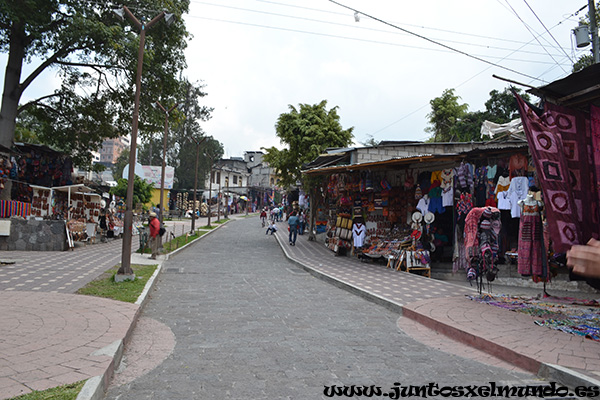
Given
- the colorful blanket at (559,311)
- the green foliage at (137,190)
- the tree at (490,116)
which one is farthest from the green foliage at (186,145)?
the colorful blanket at (559,311)

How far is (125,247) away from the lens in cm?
1016

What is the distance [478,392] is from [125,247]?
8680mm

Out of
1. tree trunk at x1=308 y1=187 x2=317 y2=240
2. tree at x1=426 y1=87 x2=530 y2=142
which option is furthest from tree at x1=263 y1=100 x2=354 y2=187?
tree at x1=426 y1=87 x2=530 y2=142

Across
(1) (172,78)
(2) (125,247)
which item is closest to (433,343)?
(2) (125,247)

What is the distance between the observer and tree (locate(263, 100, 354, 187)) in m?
25.0

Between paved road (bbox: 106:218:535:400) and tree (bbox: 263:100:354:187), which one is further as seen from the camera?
tree (bbox: 263:100:354:187)

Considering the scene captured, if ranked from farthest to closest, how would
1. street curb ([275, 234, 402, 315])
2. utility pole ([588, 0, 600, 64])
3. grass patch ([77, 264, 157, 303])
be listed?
utility pole ([588, 0, 600, 64]) → street curb ([275, 234, 402, 315]) → grass patch ([77, 264, 157, 303])

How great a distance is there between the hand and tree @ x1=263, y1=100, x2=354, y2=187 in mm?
22511

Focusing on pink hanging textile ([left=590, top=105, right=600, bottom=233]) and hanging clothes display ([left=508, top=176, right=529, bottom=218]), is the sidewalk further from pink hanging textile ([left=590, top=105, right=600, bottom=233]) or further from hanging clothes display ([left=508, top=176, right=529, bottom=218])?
hanging clothes display ([left=508, top=176, right=529, bottom=218])

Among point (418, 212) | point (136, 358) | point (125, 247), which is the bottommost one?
point (136, 358)

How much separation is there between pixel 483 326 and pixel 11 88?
20227mm

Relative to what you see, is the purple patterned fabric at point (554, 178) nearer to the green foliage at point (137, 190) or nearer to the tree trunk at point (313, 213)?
the tree trunk at point (313, 213)

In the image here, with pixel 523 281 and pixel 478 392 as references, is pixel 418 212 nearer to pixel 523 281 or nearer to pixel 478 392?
pixel 523 281

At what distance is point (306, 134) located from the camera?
24969 millimetres
